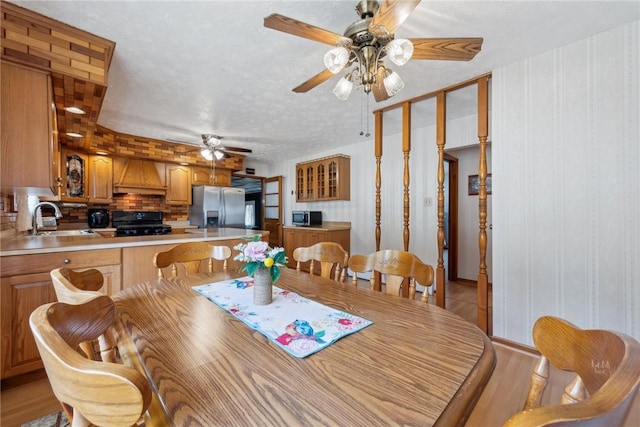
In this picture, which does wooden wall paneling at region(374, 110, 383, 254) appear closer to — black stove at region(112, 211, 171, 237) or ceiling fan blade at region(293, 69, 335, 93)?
ceiling fan blade at region(293, 69, 335, 93)

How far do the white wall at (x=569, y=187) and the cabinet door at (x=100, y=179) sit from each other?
535 centimetres

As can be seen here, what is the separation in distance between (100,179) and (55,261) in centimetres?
302

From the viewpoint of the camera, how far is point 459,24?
1.73 metres

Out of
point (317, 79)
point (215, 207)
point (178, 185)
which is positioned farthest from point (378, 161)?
point (178, 185)

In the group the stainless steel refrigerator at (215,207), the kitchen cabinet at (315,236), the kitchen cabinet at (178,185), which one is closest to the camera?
the kitchen cabinet at (315,236)

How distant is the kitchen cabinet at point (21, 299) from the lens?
1.67m

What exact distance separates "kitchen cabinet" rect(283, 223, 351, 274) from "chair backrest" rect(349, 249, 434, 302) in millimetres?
2836

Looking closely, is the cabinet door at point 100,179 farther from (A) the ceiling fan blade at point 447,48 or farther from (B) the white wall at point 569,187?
(B) the white wall at point 569,187

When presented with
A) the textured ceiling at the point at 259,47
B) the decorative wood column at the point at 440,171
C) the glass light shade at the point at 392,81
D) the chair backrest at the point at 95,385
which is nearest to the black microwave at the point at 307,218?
the textured ceiling at the point at 259,47

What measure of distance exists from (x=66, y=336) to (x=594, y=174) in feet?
9.77

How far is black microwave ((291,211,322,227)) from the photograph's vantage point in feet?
16.6

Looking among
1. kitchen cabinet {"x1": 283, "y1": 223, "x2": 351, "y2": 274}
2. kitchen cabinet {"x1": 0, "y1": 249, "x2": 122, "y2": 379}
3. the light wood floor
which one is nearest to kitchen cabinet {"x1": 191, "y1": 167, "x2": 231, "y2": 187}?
kitchen cabinet {"x1": 283, "y1": 223, "x2": 351, "y2": 274}

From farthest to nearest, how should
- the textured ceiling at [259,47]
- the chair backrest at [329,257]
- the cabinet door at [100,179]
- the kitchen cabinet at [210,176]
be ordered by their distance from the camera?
1. the kitchen cabinet at [210,176]
2. the cabinet door at [100,179]
3. the chair backrest at [329,257]
4. the textured ceiling at [259,47]

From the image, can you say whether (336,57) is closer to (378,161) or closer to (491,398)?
(378,161)
